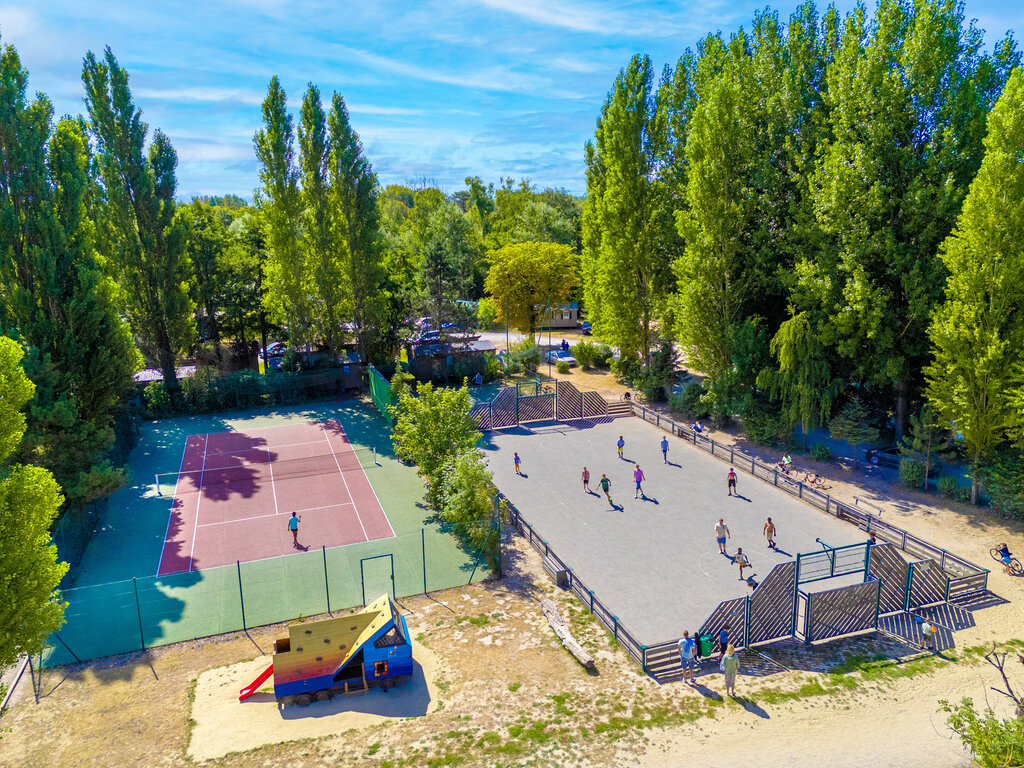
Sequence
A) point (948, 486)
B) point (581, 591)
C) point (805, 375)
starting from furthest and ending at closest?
point (805, 375) < point (948, 486) < point (581, 591)

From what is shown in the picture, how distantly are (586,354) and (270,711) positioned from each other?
135 feet

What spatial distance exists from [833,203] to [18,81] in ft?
117

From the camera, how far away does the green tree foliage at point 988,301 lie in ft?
81.8

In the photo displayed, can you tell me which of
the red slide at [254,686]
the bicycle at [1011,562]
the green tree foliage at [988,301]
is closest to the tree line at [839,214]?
the green tree foliage at [988,301]

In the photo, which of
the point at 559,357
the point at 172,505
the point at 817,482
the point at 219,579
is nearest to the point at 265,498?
the point at 172,505

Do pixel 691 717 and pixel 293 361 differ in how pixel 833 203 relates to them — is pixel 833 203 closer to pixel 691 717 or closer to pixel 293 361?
pixel 691 717

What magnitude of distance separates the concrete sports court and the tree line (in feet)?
22.6

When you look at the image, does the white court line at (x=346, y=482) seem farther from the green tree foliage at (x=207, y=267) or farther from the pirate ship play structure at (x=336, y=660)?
the green tree foliage at (x=207, y=267)

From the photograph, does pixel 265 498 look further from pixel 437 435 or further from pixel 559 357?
pixel 559 357

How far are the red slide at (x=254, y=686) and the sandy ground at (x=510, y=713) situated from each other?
292 millimetres

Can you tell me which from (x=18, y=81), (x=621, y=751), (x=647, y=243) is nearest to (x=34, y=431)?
(x=18, y=81)

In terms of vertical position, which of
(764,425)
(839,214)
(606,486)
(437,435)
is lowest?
(606,486)

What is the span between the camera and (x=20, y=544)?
13406 mm

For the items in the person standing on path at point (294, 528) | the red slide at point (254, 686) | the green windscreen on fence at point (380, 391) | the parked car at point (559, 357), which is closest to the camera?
the red slide at point (254, 686)
